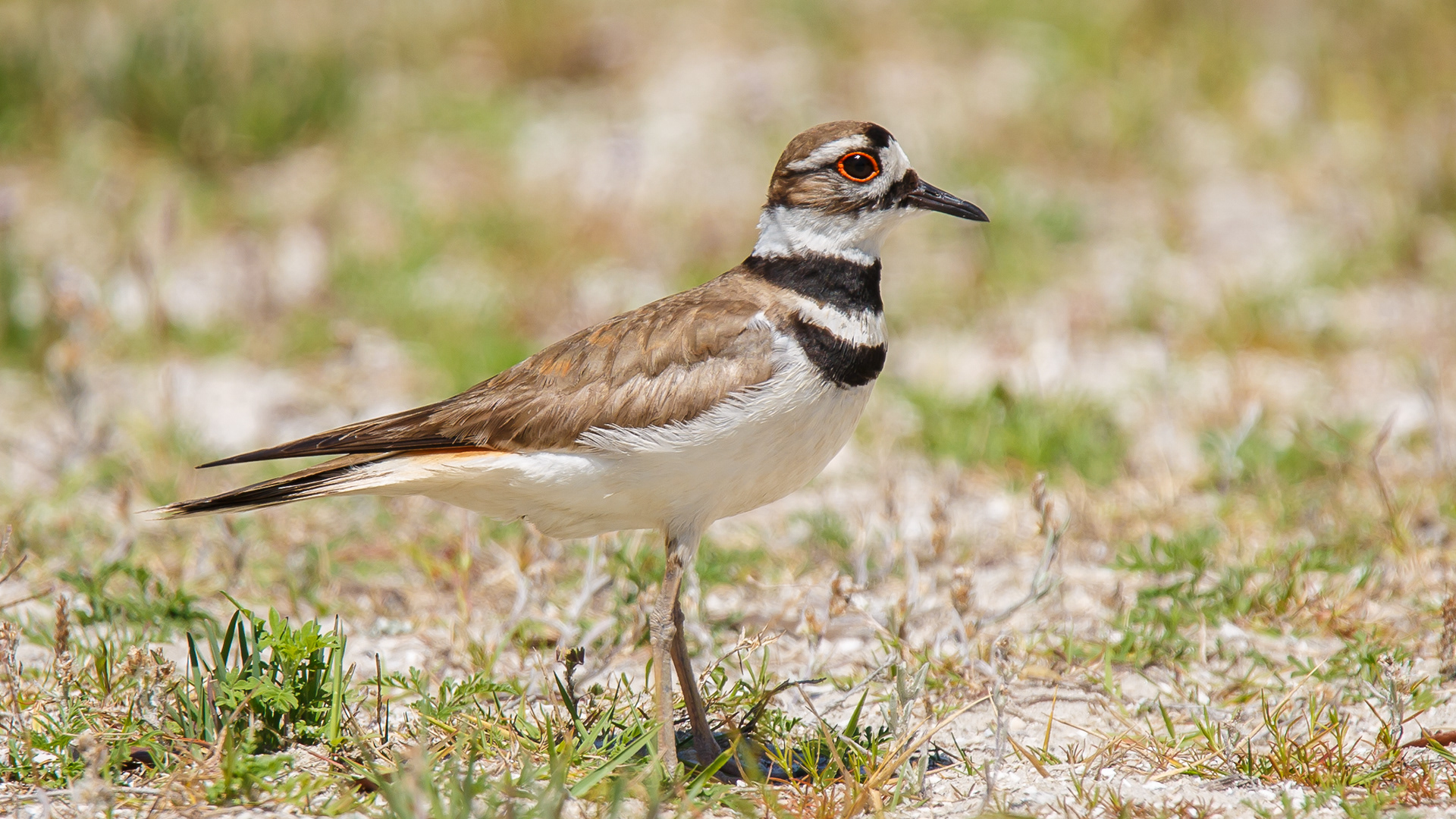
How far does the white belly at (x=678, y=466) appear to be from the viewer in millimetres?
3459

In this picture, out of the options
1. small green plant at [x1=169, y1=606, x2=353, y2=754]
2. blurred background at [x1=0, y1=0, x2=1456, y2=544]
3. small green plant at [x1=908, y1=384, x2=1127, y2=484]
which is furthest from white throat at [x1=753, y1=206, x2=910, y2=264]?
small green plant at [x1=908, y1=384, x2=1127, y2=484]

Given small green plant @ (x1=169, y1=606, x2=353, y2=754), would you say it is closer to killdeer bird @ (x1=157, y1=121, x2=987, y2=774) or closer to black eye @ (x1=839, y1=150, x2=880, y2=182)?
killdeer bird @ (x1=157, y1=121, x2=987, y2=774)

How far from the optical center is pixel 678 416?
350cm

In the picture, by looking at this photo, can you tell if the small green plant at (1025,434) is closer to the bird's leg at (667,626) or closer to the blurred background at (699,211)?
the blurred background at (699,211)

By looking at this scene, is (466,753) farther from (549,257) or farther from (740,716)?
(549,257)

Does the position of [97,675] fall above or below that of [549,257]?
below

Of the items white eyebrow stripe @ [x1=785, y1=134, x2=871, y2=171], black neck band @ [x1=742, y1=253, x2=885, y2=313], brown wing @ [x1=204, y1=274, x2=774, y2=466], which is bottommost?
brown wing @ [x1=204, y1=274, x2=774, y2=466]

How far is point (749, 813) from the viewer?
3.08 metres

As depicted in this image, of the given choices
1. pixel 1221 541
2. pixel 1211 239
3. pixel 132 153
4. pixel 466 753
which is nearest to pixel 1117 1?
pixel 1211 239

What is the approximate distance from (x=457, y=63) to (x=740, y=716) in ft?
22.6

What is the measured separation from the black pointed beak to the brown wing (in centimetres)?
58

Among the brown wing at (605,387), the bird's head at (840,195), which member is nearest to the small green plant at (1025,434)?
the bird's head at (840,195)

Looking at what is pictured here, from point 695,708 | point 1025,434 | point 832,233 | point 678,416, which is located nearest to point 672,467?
point 678,416

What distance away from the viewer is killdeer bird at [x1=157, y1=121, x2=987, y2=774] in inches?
137
